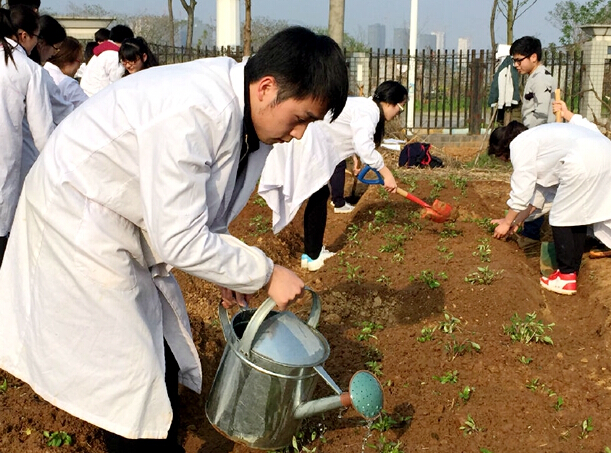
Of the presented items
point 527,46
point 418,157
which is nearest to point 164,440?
point 527,46

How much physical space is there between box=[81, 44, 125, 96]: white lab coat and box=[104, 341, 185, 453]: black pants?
514 centimetres

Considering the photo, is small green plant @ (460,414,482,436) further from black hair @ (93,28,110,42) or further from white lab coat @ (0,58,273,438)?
black hair @ (93,28,110,42)

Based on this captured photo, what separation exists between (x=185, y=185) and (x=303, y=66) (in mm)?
450

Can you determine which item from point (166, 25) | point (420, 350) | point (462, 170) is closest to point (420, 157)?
point (462, 170)

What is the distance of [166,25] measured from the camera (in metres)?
32.6

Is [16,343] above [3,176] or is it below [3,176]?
below

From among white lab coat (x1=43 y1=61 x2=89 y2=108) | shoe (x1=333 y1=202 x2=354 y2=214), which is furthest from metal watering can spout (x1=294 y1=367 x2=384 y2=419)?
shoe (x1=333 y1=202 x2=354 y2=214)

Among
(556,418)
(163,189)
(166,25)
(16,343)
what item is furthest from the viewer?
(166,25)

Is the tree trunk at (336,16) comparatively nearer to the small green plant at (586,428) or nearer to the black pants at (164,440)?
the small green plant at (586,428)

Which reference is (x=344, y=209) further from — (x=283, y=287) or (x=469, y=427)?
(x=283, y=287)

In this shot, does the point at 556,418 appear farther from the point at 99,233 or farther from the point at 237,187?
the point at 99,233

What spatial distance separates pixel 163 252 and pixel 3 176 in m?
2.24

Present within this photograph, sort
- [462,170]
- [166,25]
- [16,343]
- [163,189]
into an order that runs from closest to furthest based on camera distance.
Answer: [163,189] → [16,343] → [462,170] → [166,25]

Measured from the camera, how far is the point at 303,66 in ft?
6.69
